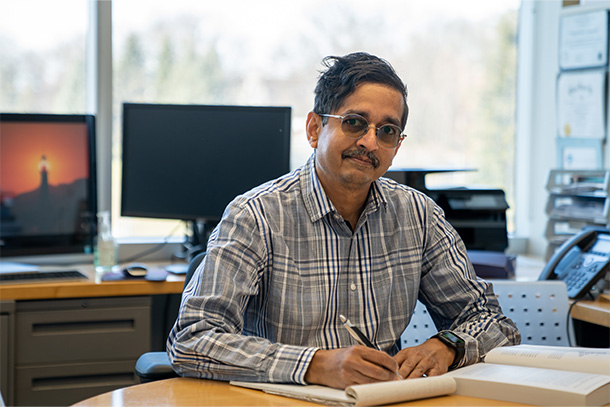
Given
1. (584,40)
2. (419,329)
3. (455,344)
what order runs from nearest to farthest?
(455,344)
(419,329)
(584,40)

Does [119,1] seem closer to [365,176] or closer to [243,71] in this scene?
[243,71]

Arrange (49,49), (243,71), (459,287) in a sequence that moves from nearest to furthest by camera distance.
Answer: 1. (459,287)
2. (49,49)
3. (243,71)

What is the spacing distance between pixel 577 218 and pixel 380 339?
1436 mm

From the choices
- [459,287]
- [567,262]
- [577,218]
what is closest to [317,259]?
[459,287]

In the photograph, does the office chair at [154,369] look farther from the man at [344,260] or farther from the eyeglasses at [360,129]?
the eyeglasses at [360,129]

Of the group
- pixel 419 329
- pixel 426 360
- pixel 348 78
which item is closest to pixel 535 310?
pixel 419 329

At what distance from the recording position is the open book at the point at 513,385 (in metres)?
1.28

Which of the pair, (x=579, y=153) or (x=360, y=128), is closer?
(x=360, y=128)

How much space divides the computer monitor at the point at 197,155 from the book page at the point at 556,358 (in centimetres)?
137

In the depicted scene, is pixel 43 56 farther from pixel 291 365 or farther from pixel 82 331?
pixel 291 365

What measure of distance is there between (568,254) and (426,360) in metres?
1.11

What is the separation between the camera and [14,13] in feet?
9.70

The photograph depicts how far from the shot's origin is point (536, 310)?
2098 mm

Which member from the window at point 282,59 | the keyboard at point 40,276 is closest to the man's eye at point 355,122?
the keyboard at point 40,276
